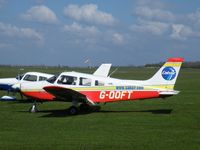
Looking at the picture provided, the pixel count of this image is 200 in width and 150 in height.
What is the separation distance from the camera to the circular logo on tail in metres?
17.1

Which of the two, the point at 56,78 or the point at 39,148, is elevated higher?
the point at 56,78

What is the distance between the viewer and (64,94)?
55.2ft

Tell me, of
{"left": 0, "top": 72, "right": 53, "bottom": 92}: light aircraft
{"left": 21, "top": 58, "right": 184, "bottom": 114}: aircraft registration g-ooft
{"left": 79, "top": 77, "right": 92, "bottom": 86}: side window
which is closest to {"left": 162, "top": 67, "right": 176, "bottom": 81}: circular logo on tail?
{"left": 21, "top": 58, "right": 184, "bottom": 114}: aircraft registration g-ooft

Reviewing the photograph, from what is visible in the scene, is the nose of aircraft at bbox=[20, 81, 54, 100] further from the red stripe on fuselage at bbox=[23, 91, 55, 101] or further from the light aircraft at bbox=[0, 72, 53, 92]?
the light aircraft at bbox=[0, 72, 53, 92]

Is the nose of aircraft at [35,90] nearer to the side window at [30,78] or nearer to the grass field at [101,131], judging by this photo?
the grass field at [101,131]

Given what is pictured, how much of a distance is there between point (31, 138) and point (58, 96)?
6.29 metres

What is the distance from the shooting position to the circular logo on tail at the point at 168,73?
56.1 feet

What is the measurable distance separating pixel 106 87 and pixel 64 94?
A: 1751mm

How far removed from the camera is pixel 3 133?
11711mm

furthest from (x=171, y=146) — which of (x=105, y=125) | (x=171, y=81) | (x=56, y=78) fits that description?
(x=56, y=78)

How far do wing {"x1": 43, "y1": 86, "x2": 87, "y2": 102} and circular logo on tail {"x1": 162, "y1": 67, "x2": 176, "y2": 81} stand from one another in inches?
133

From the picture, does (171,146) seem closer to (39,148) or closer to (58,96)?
(39,148)

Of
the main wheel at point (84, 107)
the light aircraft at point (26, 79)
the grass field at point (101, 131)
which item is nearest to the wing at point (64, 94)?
the grass field at point (101, 131)

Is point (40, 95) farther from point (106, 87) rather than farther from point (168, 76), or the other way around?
point (168, 76)
